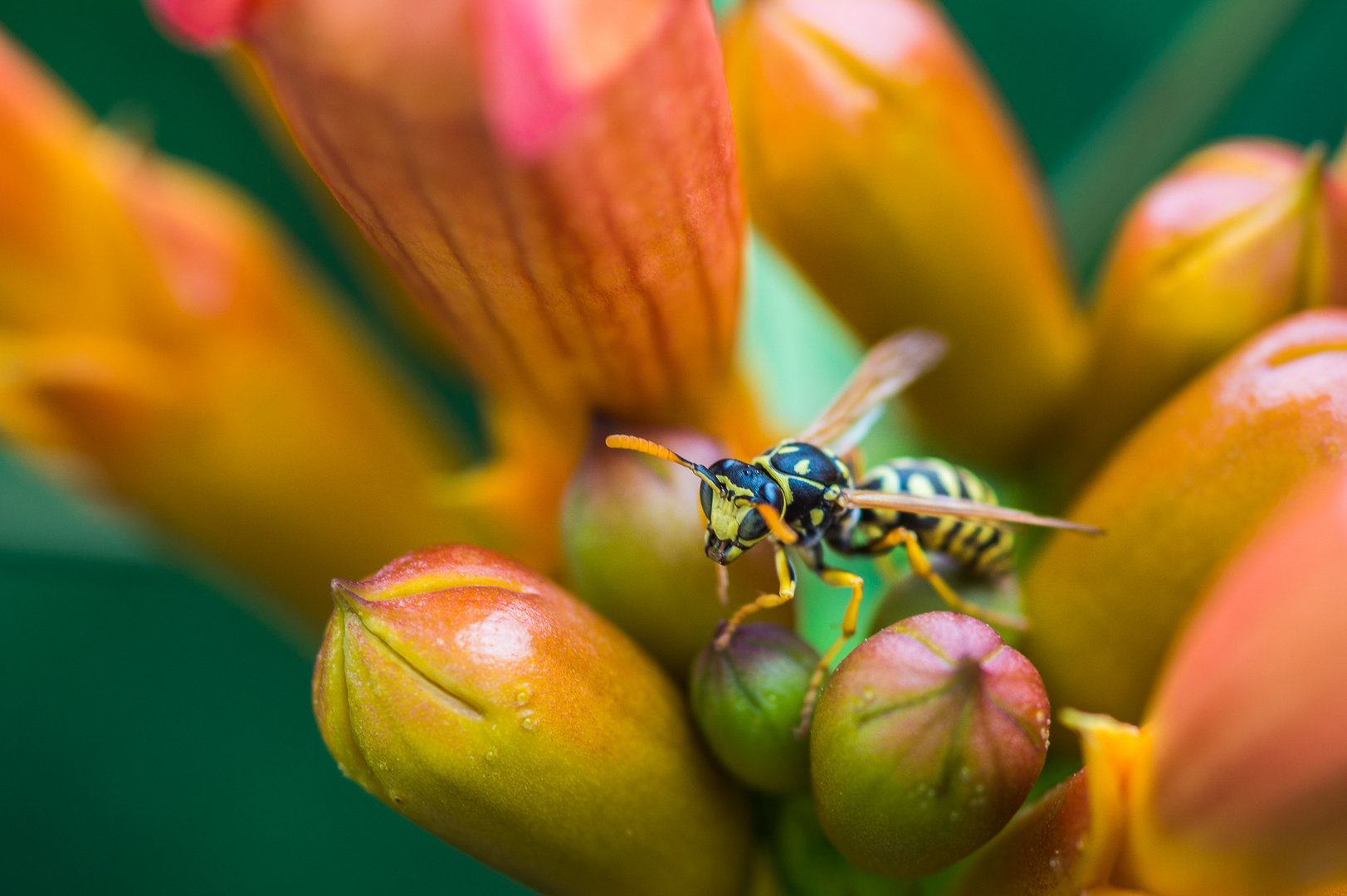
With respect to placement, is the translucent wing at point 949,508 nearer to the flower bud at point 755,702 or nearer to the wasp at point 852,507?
the wasp at point 852,507

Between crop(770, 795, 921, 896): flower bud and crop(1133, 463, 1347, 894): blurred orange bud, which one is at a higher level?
crop(1133, 463, 1347, 894): blurred orange bud

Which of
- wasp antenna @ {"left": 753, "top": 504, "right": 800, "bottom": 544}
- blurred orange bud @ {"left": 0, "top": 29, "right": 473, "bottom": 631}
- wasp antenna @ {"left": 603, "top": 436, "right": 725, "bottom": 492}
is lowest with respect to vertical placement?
wasp antenna @ {"left": 753, "top": 504, "right": 800, "bottom": 544}

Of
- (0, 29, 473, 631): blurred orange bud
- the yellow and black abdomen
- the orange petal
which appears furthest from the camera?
(0, 29, 473, 631): blurred orange bud

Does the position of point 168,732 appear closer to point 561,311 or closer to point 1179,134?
point 561,311

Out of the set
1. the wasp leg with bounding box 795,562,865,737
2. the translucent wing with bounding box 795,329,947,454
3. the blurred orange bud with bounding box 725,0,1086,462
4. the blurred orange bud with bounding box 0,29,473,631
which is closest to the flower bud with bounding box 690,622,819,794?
the wasp leg with bounding box 795,562,865,737

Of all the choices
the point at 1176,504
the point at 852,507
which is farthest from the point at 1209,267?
the point at 852,507

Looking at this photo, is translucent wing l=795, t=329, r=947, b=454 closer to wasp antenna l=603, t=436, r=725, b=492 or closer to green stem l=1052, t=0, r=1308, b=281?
wasp antenna l=603, t=436, r=725, b=492

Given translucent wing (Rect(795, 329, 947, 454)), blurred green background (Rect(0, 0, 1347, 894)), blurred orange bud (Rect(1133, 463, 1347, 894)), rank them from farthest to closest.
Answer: blurred green background (Rect(0, 0, 1347, 894))
translucent wing (Rect(795, 329, 947, 454))
blurred orange bud (Rect(1133, 463, 1347, 894))
